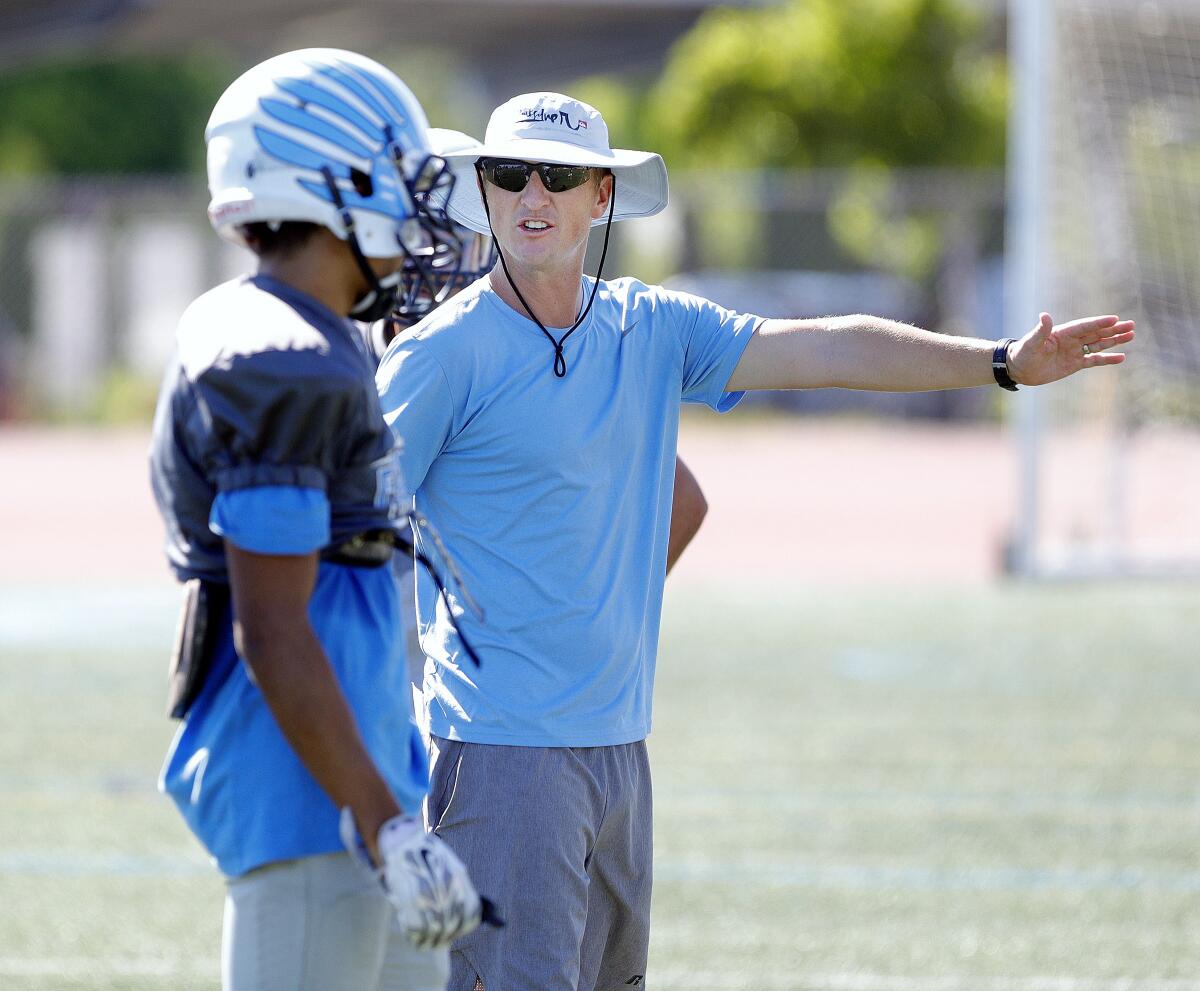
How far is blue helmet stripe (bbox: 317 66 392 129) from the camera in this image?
2400 millimetres

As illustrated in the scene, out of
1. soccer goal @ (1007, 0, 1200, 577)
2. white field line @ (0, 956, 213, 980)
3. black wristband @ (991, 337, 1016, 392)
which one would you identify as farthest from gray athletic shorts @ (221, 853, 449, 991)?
soccer goal @ (1007, 0, 1200, 577)

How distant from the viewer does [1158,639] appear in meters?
10.4

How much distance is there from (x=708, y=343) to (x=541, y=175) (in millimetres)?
449

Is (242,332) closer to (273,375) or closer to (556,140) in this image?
(273,375)

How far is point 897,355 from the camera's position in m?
3.56

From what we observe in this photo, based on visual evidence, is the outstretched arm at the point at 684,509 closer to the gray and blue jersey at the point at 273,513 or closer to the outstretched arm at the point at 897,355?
the outstretched arm at the point at 897,355

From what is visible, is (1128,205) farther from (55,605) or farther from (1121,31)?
(55,605)

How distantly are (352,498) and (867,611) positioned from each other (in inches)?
369

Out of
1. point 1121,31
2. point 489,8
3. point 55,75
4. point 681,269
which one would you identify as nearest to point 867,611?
point 1121,31

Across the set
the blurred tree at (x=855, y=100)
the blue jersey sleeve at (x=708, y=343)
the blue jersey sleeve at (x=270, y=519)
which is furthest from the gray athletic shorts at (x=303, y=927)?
the blurred tree at (x=855, y=100)

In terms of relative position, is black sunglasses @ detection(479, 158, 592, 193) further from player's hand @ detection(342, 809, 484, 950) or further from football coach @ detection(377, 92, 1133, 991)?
player's hand @ detection(342, 809, 484, 950)

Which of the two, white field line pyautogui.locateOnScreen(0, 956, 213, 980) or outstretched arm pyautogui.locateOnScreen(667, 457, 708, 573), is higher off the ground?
outstretched arm pyautogui.locateOnScreen(667, 457, 708, 573)

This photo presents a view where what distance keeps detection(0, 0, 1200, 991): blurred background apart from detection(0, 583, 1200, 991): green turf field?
0.9 inches

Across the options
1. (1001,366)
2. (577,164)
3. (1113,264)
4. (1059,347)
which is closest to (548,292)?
(577,164)
